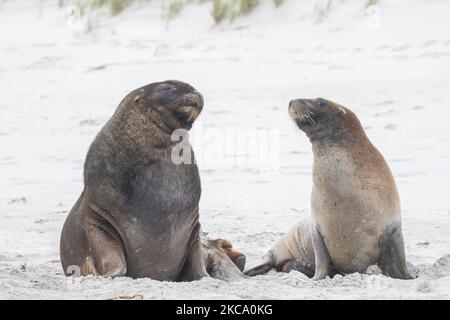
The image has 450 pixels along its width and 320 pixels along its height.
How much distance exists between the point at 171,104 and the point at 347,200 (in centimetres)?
114

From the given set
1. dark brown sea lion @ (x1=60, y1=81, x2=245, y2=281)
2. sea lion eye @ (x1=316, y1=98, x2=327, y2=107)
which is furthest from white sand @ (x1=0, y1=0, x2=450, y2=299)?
sea lion eye @ (x1=316, y1=98, x2=327, y2=107)

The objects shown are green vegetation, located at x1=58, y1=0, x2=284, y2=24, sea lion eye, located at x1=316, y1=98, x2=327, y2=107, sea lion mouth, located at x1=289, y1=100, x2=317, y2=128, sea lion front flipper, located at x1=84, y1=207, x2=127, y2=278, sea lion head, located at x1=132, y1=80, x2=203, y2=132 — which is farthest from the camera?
green vegetation, located at x1=58, y1=0, x2=284, y2=24

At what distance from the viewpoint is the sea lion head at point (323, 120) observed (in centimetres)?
694

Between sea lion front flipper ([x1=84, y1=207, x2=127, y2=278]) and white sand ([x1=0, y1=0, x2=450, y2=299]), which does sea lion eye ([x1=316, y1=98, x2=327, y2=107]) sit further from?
sea lion front flipper ([x1=84, y1=207, x2=127, y2=278])

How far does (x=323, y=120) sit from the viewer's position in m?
6.98

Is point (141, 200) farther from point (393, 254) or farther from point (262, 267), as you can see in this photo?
point (393, 254)

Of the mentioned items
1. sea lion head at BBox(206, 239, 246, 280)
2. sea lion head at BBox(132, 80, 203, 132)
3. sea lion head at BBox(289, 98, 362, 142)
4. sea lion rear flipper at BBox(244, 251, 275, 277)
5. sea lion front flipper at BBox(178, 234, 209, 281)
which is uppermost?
sea lion head at BBox(132, 80, 203, 132)

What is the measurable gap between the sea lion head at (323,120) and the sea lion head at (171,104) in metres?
0.80

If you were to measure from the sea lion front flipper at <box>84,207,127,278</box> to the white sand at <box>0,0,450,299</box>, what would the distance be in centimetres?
14

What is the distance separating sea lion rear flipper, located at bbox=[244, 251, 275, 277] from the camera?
7.14 m

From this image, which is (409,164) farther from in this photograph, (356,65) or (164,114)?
(164,114)

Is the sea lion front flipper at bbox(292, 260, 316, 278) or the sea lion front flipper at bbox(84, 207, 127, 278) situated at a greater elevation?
the sea lion front flipper at bbox(84, 207, 127, 278)

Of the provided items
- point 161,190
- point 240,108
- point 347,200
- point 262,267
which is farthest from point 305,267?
point 240,108
